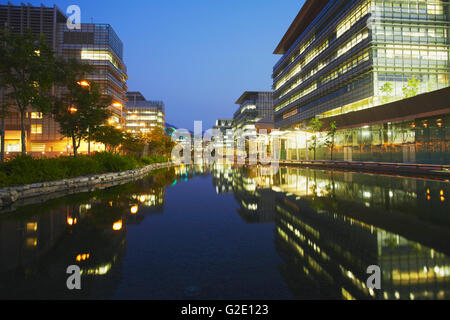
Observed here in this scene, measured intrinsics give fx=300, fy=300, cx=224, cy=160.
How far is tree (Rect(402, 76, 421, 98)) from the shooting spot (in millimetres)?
45106

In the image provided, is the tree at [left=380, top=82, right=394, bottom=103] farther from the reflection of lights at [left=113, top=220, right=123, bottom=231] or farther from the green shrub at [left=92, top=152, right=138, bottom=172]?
the reflection of lights at [left=113, top=220, right=123, bottom=231]

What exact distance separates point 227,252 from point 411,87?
53958mm

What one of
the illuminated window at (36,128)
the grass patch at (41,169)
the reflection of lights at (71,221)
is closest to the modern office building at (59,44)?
the illuminated window at (36,128)

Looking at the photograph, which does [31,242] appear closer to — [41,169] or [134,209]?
[134,209]

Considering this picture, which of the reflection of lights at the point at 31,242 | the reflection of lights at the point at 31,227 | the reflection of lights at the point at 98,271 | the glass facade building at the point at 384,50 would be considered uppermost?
the glass facade building at the point at 384,50

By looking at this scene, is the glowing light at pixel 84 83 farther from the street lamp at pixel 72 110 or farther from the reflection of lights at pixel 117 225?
the reflection of lights at pixel 117 225

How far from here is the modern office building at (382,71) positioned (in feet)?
116

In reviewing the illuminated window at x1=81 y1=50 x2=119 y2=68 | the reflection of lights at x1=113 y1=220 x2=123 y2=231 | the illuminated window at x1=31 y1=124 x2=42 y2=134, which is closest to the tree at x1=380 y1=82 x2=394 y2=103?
the reflection of lights at x1=113 y1=220 x2=123 y2=231

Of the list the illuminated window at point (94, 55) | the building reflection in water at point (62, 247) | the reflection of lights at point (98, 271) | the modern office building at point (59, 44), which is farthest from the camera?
the illuminated window at point (94, 55)

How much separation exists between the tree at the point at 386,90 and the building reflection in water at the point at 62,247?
47745 millimetres

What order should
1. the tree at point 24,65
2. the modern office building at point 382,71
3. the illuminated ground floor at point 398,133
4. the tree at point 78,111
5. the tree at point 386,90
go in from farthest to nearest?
the tree at point 386,90 → the modern office building at point 382,71 → the illuminated ground floor at point 398,133 → the tree at point 78,111 → the tree at point 24,65

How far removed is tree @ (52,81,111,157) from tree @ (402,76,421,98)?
141 ft

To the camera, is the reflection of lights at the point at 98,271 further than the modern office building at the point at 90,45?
No
